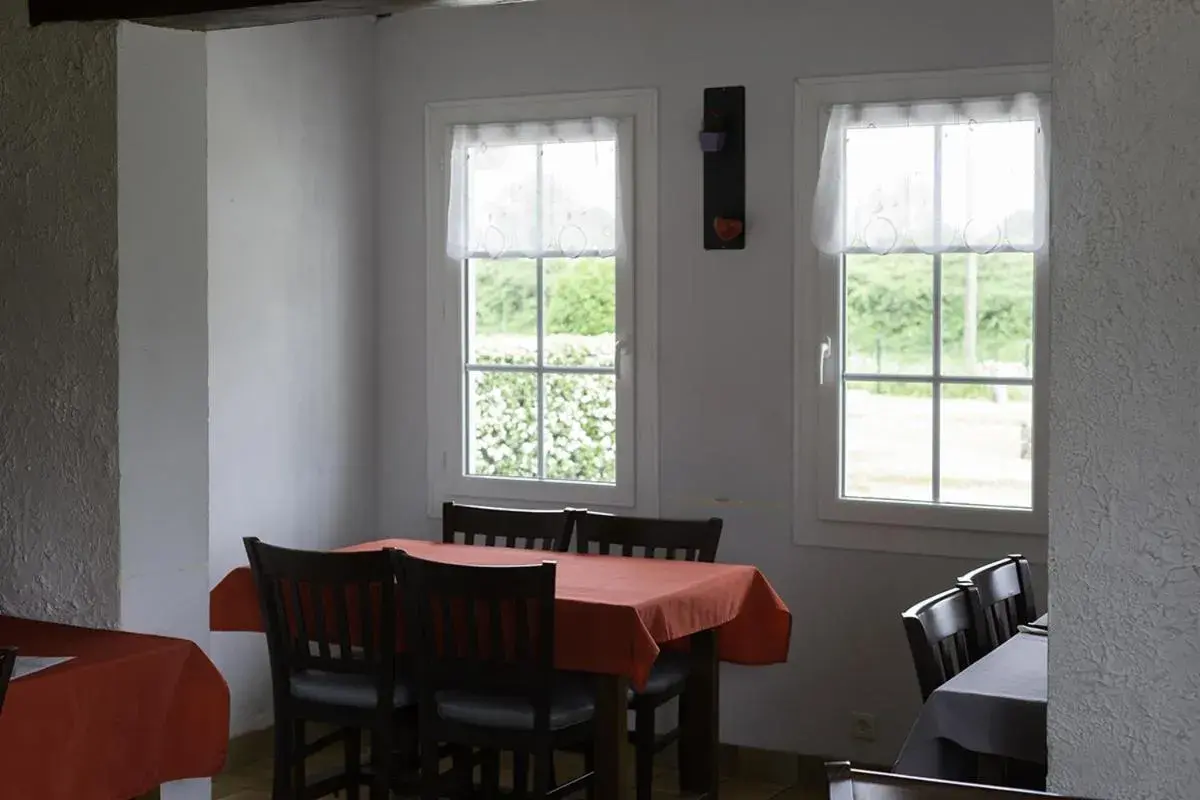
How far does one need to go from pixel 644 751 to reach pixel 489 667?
778 millimetres

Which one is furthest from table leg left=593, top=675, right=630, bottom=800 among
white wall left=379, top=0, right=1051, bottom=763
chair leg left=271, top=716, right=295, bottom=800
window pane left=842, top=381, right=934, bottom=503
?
window pane left=842, top=381, right=934, bottom=503

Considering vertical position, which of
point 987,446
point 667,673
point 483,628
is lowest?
point 667,673

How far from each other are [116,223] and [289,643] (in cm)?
153

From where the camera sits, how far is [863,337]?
476 centimetres

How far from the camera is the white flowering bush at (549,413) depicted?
522cm

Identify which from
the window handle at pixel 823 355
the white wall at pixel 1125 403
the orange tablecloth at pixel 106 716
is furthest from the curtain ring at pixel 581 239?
the white wall at pixel 1125 403

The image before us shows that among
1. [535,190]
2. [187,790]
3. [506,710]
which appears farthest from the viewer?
[535,190]

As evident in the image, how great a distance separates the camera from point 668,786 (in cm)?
485

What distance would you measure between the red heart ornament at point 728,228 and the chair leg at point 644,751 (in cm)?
155

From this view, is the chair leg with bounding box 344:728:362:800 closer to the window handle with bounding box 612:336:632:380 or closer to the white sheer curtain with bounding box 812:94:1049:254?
the window handle with bounding box 612:336:632:380

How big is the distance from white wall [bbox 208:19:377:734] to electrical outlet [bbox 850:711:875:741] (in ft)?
6.48

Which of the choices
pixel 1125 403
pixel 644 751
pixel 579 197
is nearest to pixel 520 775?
pixel 644 751

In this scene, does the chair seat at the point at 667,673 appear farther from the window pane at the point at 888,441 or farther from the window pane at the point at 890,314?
the window pane at the point at 890,314

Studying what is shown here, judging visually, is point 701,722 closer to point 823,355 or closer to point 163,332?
point 823,355
